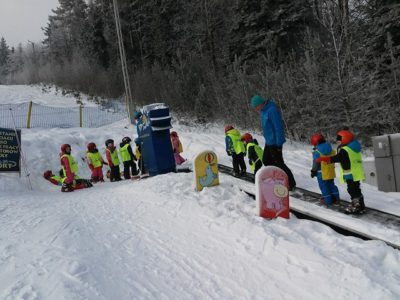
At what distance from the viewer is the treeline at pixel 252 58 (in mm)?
15789

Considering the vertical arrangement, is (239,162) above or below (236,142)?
below

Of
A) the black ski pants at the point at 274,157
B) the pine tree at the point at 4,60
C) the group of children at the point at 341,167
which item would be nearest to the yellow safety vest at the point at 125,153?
the black ski pants at the point at 274,157

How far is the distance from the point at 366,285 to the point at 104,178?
12598 millimetres

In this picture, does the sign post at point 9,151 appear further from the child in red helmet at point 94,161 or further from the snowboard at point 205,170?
the snowboard at point 205,170

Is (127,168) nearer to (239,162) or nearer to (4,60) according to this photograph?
(239,162)

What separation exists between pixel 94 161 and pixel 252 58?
49.8 ft

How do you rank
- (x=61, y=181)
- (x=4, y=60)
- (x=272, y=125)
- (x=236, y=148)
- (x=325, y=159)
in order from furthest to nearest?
(x=4, y=60) < (x=61, y=181) < (x=236, y=148) < (x=272, y=125) < (x=325, y=159)

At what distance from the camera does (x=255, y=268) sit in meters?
4.85

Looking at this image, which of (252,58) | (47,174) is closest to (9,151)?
(47,174)

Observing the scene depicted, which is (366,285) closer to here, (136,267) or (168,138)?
(136,267)

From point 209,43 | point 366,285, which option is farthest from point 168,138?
point 209,43

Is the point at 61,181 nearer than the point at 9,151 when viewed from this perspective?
No

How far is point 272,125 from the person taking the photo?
756 centimetres

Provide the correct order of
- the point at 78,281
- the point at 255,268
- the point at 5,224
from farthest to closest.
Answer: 1. the point at 5,224
2. the point at 255,268
3. the point at 78,281
